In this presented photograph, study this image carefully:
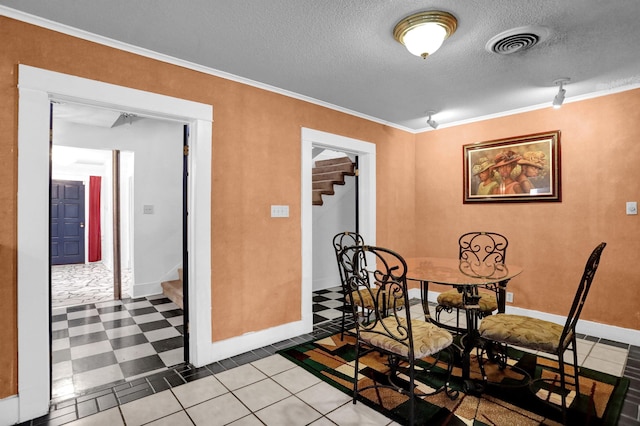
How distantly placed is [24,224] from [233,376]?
5.60ft

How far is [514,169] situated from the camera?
12.5 feet

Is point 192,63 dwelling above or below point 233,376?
above

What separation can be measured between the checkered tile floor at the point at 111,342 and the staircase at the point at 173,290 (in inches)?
3.5

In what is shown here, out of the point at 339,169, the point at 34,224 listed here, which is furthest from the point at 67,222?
the point at 34,224

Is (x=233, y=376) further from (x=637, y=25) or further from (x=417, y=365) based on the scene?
(x=637, y=25)

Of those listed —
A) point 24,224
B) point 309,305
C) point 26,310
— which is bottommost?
point 309,305

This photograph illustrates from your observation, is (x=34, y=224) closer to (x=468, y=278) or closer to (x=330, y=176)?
(x=468, y=278)

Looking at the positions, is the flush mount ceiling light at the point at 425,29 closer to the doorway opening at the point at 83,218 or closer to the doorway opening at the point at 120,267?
the doorway opening at the point at 120,267

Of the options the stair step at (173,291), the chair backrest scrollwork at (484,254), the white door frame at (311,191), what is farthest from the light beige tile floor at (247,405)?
the stair step at (173,291)

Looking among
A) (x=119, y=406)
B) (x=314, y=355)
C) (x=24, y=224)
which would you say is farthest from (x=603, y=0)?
(x=119, y=406)

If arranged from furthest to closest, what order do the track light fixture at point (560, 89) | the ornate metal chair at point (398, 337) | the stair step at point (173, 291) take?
the stair step at point (173, 291) → the track light fixture at point (560, 89) → the ornate metal chair at point (398, 337)

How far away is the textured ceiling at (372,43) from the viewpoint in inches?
74.9

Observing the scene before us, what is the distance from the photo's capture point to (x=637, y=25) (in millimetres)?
2062

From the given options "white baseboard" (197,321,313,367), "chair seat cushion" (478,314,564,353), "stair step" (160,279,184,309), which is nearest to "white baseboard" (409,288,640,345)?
"chair seat cushion" (478,314,564,353)
